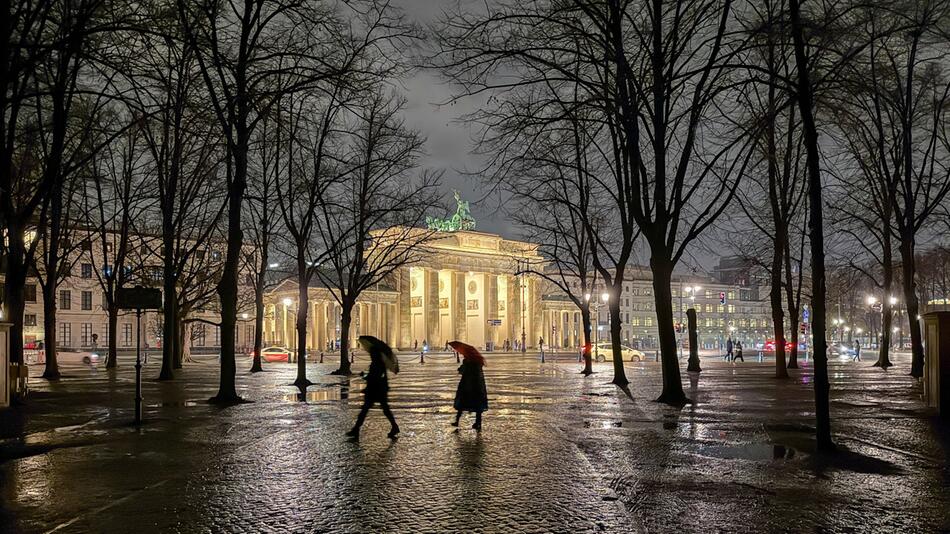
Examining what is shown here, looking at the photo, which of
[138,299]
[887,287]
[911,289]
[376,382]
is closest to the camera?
[376,382]

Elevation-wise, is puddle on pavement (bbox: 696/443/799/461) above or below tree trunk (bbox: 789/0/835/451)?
below

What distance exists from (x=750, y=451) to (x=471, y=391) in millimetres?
5247

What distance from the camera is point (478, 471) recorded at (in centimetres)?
1018

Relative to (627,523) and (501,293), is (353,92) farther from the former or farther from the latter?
(501,293)

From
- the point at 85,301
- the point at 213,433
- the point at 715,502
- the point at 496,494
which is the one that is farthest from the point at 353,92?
the point at 85,301

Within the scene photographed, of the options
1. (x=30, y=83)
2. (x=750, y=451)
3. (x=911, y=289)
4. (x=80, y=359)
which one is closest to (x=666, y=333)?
(x=750, y=451)

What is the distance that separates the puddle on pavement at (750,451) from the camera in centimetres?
1115

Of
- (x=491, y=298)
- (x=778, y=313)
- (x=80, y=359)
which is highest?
(x=491, y=298)

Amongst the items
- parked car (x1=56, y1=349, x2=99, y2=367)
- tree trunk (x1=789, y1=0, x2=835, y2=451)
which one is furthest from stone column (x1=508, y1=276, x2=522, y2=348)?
tree trunk (x1=789, y1=0, x2=835, y2=451)

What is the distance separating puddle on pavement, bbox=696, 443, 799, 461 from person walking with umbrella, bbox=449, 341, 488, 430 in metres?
4.26

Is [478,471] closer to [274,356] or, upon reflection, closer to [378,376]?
[378,376]

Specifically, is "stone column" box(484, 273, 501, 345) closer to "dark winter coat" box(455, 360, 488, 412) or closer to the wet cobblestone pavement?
the wet cobblestone pavement

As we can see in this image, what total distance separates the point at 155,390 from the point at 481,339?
9699 cm

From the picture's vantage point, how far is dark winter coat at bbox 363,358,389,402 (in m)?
14.1
